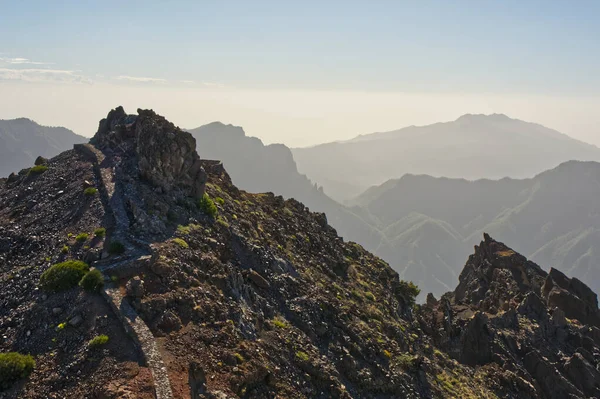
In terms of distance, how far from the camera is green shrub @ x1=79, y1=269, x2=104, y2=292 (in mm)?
32000

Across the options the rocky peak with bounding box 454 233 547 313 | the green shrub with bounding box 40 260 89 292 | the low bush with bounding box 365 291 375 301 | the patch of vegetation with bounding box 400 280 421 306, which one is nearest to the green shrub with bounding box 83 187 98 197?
the green shrub with bounding box 40 260 89 292

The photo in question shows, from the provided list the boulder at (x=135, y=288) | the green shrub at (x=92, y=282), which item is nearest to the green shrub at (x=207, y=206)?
the green shrub at (x=92, y=282)

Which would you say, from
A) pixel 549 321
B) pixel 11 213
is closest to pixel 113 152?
pixel 11 213

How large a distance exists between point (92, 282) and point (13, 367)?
7762 mm

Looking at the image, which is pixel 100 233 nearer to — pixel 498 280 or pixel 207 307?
pixel 207 307

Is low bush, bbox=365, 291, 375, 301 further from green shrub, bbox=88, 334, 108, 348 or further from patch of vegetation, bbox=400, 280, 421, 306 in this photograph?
green shrub, bbox=88, 334, 108, 348

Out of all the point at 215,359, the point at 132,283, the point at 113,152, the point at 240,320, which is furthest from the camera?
the point at 113,152

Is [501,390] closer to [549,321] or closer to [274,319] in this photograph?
[549,321]

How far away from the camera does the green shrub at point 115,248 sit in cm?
3653

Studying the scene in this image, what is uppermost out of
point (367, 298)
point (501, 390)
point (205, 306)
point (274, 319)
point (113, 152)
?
point (113, 152)

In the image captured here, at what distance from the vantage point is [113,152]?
60438 mm

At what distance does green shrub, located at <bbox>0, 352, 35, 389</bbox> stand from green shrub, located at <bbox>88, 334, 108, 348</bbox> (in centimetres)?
360

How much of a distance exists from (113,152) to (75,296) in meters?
33.6

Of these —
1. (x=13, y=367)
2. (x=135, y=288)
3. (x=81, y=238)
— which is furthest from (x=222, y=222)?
(x=13, y=367)
